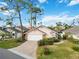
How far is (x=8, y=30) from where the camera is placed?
81625 millimetres

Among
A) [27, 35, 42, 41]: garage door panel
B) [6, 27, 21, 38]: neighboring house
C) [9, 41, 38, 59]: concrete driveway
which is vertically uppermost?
[6, 27, 21, 38]: neighboring house

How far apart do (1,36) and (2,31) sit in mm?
6319

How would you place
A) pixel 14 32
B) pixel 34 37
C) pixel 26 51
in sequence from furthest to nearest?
pixel 14 32 < pixel 34 37 < pixel 26 51

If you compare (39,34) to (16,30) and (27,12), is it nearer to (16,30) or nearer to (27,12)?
(27,12)

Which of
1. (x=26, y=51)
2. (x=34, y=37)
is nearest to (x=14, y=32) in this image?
(x=34, y=37)

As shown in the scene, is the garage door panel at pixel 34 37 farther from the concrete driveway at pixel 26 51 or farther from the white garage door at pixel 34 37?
the concrete driveway at pixel 26 51

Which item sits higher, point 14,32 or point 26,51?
point 14,32

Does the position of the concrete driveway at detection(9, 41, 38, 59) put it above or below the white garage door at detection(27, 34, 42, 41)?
below

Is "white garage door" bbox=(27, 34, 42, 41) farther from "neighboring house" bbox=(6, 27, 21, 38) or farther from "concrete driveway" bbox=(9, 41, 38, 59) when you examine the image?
"concrete driveway" bbox=(9, 41, 38, 59)

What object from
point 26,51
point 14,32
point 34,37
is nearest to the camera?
point 26,51

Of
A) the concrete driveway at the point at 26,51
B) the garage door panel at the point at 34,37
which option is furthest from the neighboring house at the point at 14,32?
the concrete driveway at the point at 26,51

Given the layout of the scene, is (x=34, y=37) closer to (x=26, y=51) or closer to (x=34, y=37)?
(x=34, y=37)

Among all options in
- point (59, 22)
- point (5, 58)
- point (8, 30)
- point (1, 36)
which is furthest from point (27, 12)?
point (59, 22)

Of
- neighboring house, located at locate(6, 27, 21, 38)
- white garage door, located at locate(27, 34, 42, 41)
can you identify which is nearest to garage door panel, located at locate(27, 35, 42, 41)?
white garage door, located at locate(27, 34, 42, 41)
